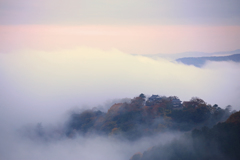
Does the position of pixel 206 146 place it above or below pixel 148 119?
above

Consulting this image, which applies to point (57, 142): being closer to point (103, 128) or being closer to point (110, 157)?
point (103, 128)

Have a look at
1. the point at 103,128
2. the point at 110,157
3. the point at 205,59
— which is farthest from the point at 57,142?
the point at 205,59

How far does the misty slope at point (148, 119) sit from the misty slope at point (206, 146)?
4279 millimetres

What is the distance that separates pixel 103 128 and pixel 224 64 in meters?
35.1

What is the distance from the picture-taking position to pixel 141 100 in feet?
94.9

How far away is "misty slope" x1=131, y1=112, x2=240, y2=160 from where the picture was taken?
1297cm

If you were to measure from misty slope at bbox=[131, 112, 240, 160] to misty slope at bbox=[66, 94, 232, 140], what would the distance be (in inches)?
168

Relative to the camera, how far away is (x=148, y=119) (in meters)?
23.8

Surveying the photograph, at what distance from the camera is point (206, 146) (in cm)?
1409

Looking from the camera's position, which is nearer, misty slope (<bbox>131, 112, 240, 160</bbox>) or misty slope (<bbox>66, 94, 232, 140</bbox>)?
misty slope (<bbox>131, 112, 240, 160</bbox>)

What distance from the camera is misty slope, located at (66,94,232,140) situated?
20.6 m

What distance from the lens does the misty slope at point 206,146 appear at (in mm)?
12969

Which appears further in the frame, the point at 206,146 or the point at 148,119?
the point at 148,119

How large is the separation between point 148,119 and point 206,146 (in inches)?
392
